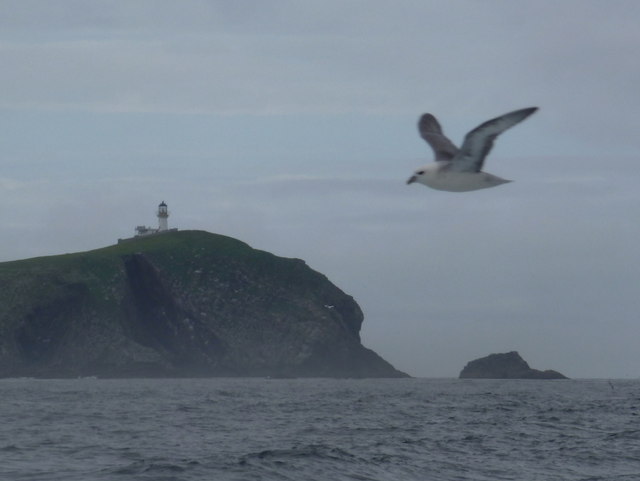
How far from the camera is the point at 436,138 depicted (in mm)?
23781

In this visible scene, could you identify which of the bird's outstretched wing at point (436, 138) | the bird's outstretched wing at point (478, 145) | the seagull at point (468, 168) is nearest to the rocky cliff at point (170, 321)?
the bird's outstretched wing at point (436, 138)

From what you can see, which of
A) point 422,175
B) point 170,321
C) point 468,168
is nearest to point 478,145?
point 468,168

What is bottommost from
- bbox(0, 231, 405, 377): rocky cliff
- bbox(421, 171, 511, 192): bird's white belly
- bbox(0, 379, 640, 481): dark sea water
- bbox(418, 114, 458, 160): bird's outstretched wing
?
bbox(0, 379, 640, 481): dark sea water

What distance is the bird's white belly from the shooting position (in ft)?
65.1

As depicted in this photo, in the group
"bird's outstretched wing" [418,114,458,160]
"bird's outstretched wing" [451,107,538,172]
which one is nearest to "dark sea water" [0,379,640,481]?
"bird's outstretched wing" [418,114,458,160]

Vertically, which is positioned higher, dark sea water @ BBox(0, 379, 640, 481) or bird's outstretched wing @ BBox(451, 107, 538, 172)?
bird's outstretched wing @ BBox(451, 107, 538, 172)

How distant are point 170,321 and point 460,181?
16444 centimetres

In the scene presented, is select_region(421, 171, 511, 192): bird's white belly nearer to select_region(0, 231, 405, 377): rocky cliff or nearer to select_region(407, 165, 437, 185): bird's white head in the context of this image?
select_region(407, 165, 437, 185): bird's white head

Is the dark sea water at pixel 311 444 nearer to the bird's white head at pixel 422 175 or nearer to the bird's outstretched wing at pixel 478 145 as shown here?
the bird's white head at pixel 422 175

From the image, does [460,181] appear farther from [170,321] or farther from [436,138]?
[170,321]

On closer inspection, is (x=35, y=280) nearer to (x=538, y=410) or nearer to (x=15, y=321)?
(x=15, y=321)

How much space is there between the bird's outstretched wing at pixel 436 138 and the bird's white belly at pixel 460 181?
1.75 m

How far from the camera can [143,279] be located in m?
188

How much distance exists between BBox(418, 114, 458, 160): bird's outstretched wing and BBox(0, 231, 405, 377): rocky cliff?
5809 inches
